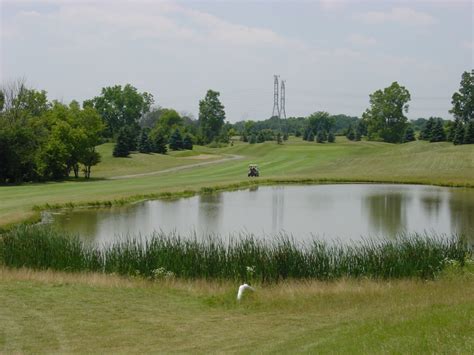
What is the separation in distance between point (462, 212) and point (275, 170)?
3148cm

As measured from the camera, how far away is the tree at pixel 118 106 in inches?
4028

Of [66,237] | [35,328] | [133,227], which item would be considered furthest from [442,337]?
[133,227]

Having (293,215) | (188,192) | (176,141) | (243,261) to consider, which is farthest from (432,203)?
(176,141)

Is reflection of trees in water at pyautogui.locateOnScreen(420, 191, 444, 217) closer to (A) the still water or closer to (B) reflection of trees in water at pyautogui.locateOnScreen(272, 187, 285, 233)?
(A) the still water

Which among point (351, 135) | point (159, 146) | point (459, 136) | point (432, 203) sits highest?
point (459, 136)

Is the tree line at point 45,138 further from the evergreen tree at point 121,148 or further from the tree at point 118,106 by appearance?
the tree at point 118,106

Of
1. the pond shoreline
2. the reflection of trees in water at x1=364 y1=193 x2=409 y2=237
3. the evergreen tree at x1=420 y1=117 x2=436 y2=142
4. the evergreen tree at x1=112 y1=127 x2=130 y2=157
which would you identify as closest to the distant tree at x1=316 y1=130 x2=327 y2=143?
the evergreen tree at x1=420 y1=117 x2=436 y2=142

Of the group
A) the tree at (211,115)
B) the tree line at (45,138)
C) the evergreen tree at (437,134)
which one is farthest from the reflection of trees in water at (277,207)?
the tree at (211,115)

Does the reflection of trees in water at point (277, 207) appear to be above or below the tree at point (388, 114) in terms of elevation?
below

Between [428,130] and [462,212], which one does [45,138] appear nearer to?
[462,212]

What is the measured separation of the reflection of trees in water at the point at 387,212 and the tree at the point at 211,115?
259ft

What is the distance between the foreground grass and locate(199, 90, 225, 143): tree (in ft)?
338

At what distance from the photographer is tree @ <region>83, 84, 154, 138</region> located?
102 meters

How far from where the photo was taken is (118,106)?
104 m
